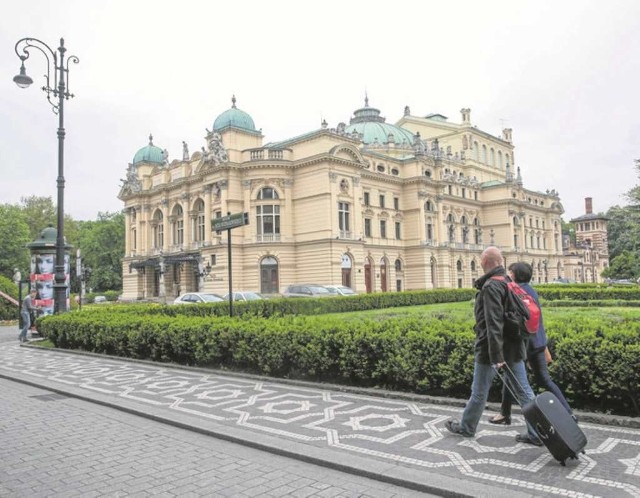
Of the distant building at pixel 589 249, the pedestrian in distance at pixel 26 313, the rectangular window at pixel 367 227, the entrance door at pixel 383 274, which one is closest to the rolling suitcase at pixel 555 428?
the pedestrian in distance at pixel 26 313

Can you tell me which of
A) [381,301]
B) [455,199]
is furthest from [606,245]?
[381,301]

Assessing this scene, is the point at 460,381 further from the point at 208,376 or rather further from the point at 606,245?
the point at 606,245

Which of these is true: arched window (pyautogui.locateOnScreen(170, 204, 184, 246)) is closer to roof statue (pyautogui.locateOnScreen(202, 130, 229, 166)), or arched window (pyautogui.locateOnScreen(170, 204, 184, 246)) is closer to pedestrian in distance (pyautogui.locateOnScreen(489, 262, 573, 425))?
roof statue (pyautogui.locateOnScreen(202, 130, 229, 166))

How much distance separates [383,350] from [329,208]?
118 feet

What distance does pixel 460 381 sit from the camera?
8.38 m

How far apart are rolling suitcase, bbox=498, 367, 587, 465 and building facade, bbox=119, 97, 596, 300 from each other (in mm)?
38500

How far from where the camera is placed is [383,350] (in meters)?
9.40

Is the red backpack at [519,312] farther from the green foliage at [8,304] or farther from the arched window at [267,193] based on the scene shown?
the arched window at [267,193]

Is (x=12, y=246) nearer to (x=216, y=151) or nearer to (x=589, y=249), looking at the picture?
(x=216, y=151)

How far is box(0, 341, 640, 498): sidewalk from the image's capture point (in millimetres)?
5211

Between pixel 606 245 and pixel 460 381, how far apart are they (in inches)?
4511

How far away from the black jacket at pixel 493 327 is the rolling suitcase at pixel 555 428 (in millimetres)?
646

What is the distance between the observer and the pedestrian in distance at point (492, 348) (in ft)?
19.9

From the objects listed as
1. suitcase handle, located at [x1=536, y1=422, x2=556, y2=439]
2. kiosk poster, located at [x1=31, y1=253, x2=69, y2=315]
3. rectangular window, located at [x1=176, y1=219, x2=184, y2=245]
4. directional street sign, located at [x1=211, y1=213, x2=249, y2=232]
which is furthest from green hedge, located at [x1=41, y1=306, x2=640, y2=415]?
rectangular window, located at [x1=176, y1=219, x2=184, y2=245]
